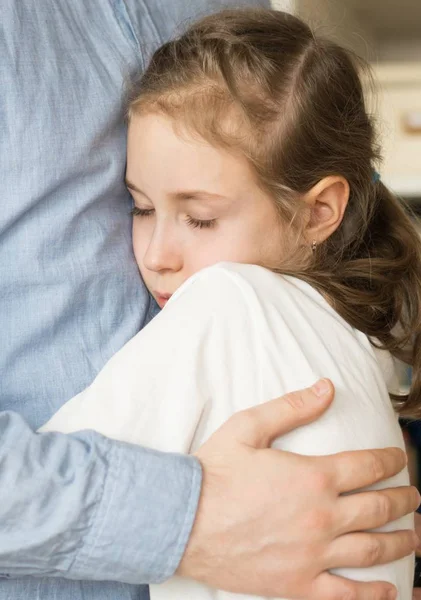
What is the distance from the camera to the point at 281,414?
78cm

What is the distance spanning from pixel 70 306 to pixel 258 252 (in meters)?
0.25

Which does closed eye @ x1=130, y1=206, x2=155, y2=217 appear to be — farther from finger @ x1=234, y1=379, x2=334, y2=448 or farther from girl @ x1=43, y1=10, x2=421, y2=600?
finger @ x1=234, y1=379, x2=334, y2=448

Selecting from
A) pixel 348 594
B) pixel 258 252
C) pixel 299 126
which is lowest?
pixel 348 594

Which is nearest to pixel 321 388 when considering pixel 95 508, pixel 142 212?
pixel 95 508

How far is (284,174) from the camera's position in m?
1.05

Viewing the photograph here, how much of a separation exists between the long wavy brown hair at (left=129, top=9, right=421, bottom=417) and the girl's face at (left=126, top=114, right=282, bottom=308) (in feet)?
0.07

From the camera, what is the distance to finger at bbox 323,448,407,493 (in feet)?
2.55

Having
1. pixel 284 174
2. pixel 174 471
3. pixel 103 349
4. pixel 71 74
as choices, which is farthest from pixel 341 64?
pixel 174 471

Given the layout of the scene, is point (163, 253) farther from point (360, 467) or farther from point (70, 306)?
point (360, 467)

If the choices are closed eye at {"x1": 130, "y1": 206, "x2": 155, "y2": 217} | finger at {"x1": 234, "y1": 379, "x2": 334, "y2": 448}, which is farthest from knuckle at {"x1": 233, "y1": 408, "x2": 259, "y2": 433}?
closed eye at {"x1": 130, "y1": 206, "x2": 155, "y2": 217}

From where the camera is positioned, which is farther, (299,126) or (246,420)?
(299,126)

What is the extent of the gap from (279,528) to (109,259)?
0.39 m

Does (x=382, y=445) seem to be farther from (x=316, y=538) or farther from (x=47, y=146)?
(x=47, y=146)

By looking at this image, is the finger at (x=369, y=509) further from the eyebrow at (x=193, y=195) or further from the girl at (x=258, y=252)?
the eyebrow at (x=193, y=195)
